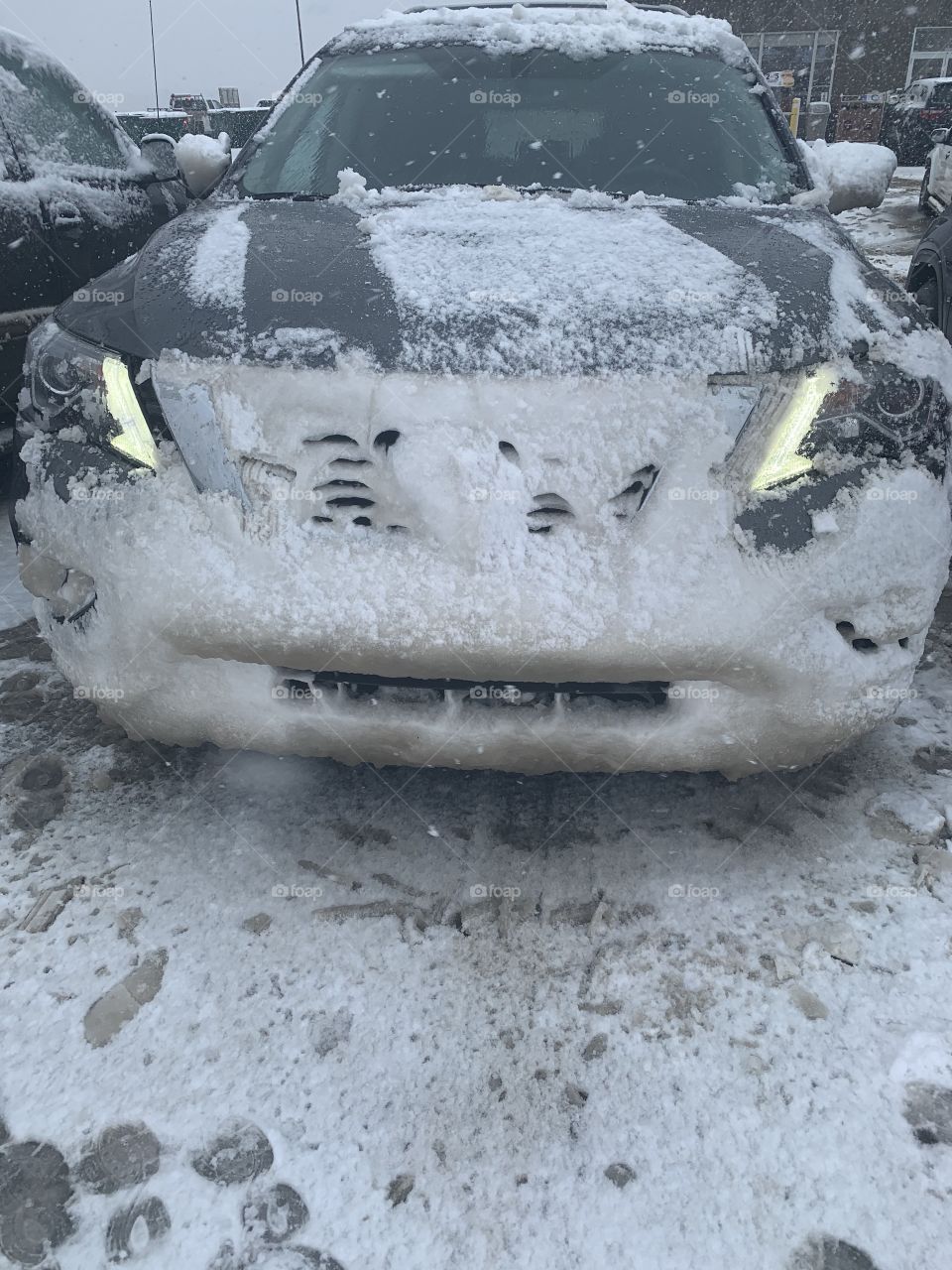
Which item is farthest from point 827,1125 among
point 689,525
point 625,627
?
point 689,525

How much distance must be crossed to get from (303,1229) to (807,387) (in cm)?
161

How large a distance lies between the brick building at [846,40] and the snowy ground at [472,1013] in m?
26.3

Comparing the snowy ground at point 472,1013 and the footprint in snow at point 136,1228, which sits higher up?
the footprint in snow at point 136,1228

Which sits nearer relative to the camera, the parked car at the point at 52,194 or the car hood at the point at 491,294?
the car hood at the point at 491,294

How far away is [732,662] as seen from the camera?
5.20 ft

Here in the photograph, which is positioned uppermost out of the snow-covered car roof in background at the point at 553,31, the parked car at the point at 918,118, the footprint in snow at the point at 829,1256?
the snow-covered car roof in background at the point at 553,31

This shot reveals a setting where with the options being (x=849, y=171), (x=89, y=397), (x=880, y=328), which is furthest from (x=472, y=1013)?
(x=849, y=171)

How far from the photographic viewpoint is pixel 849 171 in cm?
284

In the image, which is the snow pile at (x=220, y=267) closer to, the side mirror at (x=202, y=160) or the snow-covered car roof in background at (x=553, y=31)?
the side mirror at (x=202, y=160)

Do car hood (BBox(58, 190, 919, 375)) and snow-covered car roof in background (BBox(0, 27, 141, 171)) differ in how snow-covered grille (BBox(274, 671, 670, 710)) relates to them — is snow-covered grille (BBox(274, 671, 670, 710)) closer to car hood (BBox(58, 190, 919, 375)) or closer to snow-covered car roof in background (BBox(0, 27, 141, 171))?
car hood (BBox(58, 190, 919, 375))

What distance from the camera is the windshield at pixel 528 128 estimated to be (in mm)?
2621

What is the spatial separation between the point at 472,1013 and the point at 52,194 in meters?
3.87

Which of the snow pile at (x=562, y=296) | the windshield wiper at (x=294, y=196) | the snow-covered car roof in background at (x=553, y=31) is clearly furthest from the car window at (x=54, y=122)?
the snow pile at (x=562, y=296)

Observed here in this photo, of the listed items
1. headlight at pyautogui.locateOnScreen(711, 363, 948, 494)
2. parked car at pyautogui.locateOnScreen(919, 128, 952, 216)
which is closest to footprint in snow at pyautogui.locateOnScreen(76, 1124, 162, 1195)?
headlight at pyautogui.locateOnScreen(711, 363, 948, 494)
